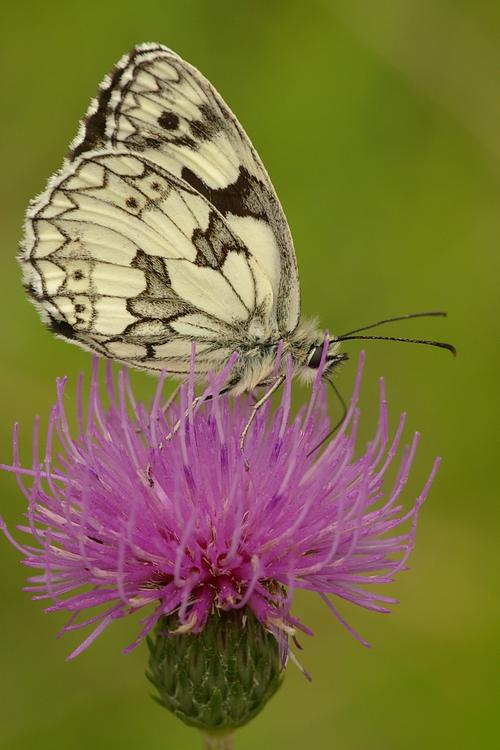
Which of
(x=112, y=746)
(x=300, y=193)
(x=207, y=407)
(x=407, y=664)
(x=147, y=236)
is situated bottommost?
(x=112, y=746)

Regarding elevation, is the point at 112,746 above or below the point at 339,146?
below

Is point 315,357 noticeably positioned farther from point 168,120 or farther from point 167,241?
point 168,120

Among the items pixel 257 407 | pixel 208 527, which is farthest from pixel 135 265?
pixel 208 527

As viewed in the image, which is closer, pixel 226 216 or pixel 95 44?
pixel 226 216

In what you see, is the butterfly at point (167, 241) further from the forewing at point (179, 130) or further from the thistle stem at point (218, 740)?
the thistle stem at point (218, 740)

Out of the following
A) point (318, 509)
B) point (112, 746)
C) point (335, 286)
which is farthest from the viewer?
point (335, 286)

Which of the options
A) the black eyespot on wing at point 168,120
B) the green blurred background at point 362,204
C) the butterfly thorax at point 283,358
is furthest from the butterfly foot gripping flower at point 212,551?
the green blurred background at point 362,204

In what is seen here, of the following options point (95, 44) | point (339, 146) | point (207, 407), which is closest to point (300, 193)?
point (339, 146)

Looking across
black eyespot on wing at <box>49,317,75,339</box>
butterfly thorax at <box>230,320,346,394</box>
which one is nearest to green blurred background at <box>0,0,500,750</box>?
black eyespot on wing at <box>49,317,75,339</box>

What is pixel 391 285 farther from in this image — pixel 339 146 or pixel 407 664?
pixel 407 664
